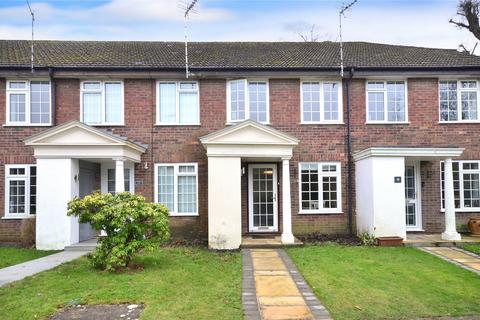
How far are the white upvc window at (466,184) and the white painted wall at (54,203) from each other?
11.8m

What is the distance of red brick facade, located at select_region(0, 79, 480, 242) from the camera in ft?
46.5

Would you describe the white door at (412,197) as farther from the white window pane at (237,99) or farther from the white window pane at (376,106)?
the white window pane at (237,99)

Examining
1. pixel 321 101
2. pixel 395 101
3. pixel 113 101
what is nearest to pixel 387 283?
pixel 321 101

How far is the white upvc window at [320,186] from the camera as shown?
47.2ft

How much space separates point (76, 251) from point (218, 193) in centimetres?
423

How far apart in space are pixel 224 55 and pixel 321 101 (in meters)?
4.03

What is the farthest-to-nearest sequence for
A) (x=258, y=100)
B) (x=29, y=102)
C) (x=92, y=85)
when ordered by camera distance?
(x=258, y=100)
(x=92, y=85)
(x=29, y=102)

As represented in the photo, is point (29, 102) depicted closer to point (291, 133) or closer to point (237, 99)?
point (237, 99)

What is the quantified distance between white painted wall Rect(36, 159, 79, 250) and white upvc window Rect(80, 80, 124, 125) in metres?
2.38

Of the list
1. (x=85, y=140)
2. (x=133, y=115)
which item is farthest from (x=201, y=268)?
(x=133, y=115)

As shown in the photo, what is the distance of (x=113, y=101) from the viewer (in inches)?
567

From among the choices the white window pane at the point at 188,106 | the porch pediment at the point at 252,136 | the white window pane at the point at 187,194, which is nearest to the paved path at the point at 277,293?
the porch pediment at the point at 252,136

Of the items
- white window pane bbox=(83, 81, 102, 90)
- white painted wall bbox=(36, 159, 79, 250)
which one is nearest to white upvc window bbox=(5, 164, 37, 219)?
white painted wall bbox=(36, 159, 79, 250)

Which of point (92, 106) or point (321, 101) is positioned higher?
point (321, 101)
